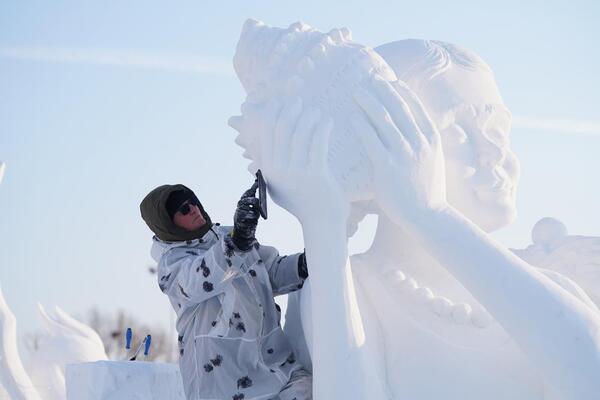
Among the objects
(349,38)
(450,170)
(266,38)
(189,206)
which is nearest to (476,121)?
(450,170)

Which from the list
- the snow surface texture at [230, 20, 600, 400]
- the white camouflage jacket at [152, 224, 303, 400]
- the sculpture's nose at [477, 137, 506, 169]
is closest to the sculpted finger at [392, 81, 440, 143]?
the snow surface texture at [230, 20, 600, 400]

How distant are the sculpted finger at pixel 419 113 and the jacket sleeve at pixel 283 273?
2.73 ft

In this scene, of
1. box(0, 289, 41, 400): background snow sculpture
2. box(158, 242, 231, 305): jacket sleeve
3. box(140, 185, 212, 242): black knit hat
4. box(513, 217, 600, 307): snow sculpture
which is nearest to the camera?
box(158, 242, 231, 305): jacket sleeve

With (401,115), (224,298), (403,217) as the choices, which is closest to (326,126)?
(401,115)

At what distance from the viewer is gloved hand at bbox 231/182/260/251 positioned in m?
3.05

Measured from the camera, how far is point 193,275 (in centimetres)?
322

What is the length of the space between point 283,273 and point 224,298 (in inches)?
12.8

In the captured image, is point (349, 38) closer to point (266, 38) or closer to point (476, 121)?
point (266, 38)

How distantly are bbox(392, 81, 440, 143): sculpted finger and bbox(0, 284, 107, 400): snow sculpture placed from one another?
4.40 m

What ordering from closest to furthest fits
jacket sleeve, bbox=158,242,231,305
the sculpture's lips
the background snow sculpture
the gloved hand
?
the gloved hand
jacket sleeve, bbox=158,242,231,305
the sculpture's lips
the background snow sculpture

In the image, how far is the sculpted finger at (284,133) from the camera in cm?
295

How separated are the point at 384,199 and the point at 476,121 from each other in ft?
1.80

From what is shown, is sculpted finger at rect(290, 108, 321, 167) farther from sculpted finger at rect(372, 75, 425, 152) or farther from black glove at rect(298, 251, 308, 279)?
black glove at rect(298, 251, 308, 279)

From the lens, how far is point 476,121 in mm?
3289
